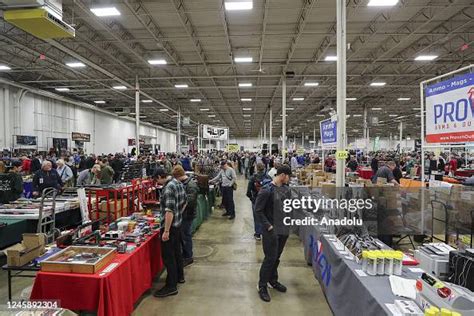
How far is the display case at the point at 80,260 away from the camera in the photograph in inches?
110

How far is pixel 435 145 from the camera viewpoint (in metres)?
3.70

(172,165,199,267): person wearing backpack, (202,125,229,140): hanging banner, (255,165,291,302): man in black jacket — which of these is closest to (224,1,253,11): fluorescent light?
(172,165,199,267): person wearing backpack

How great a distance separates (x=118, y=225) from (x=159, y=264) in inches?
30.1

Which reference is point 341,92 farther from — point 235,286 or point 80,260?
point 80,260

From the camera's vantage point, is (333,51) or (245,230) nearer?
(245,230)

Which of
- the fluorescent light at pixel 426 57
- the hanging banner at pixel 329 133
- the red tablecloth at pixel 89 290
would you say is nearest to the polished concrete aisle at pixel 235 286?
the red tablecloth at pixel 89 290

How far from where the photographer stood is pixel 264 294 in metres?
3.72

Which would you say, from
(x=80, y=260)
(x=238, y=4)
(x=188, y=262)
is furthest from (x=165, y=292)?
(x=238, y=4)

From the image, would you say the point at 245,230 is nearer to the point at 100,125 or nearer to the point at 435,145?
the point at 435,145

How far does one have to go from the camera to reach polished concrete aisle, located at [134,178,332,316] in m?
3.49

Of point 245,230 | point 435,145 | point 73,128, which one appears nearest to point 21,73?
point 73,128

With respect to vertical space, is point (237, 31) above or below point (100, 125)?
above

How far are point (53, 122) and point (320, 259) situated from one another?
1774 cm

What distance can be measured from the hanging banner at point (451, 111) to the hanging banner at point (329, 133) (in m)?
1.49
